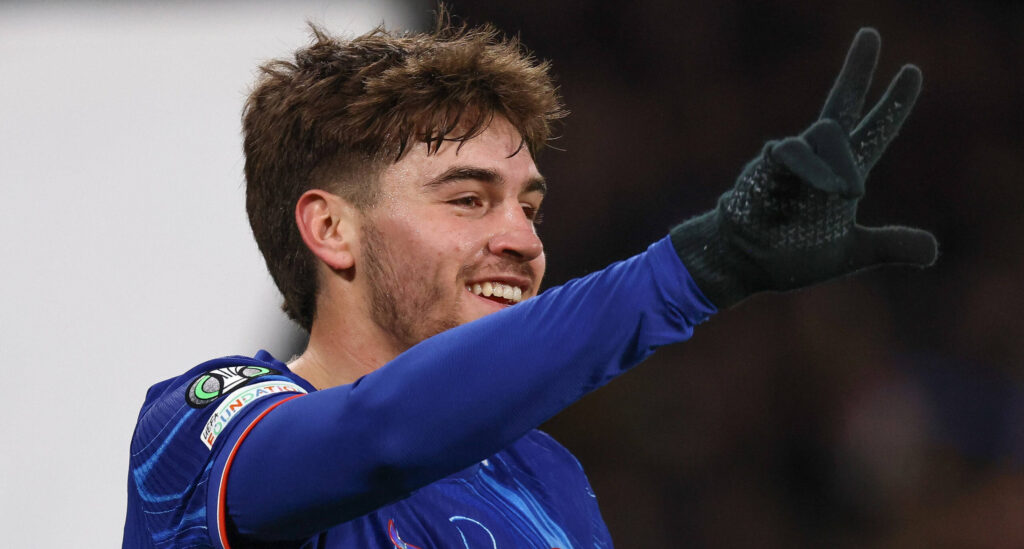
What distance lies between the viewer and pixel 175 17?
4012 millimetres

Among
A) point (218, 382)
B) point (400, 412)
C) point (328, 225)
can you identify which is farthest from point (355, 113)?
point (400, 412)

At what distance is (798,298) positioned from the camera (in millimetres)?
4941

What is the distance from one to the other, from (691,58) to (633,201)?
0.75 m

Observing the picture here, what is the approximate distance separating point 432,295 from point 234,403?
0.49 metres

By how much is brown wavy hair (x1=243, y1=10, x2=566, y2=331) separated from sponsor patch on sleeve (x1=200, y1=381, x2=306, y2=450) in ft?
1.63

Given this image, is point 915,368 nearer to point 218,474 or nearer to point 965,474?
point 965,474

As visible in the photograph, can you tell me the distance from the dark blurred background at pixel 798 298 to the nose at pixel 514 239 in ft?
9.59

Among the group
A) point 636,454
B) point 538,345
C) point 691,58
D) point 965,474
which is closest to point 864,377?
point 965,474

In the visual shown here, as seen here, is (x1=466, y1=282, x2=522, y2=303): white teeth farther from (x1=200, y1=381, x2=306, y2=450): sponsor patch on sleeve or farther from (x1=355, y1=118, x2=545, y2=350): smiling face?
(x1=200, y1=381, x2=306, y2=450): sponsor patch on sleeve

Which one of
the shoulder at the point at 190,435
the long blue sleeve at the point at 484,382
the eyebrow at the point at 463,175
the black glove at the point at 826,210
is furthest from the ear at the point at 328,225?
the black glove at the point at 826,210

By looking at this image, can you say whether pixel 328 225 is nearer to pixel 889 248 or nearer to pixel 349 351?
pixel 349 351

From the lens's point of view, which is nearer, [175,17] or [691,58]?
[175,17]

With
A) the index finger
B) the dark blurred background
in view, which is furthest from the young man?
the dark blurred background

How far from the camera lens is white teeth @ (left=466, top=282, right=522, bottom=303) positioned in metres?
1.91
